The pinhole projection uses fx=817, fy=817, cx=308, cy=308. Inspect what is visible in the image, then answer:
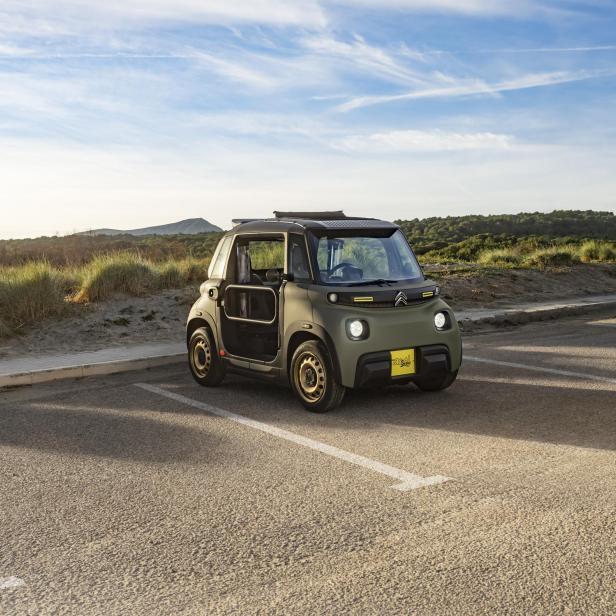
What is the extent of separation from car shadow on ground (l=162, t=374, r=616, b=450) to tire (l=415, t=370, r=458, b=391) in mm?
84

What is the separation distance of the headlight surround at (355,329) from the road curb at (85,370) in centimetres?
397

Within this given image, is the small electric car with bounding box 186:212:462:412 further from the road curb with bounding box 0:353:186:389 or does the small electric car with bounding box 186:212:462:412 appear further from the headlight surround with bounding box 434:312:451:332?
the road curb with bounding box 0:353:186:389

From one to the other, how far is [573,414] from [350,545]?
380 cm

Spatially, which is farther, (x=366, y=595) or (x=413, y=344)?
(x=413, y=344)

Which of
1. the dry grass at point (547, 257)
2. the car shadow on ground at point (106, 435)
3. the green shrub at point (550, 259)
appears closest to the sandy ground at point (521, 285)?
the green shrub at point (550, 259)

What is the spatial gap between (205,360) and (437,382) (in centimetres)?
256

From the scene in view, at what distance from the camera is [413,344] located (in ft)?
25.2

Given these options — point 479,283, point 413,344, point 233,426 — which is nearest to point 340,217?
point 413,344

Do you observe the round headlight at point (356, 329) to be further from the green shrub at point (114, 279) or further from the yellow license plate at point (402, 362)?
the green shrub at point (114, 279)

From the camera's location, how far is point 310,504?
5.04 m

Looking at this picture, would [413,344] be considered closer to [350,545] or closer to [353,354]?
[353,354]

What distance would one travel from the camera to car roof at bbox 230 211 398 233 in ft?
26.0

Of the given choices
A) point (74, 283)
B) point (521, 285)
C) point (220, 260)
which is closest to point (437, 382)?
point (220, 260)

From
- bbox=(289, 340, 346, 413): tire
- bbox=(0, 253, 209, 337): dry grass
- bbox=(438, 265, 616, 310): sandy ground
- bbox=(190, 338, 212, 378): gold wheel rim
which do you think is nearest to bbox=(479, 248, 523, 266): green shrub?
bbox=(438, 265, 616, 310): sandy ground
